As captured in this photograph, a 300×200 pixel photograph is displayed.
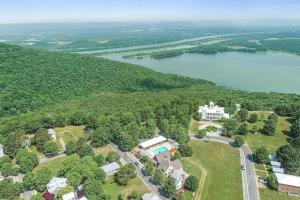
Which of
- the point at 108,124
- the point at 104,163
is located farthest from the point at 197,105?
the point at 104,163

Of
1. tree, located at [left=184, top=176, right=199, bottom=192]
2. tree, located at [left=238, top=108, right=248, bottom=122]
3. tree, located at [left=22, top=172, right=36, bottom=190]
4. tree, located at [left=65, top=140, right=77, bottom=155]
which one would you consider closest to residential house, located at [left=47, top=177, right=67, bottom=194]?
tree, located at [left=22, top=172, right=36, bottom=190]

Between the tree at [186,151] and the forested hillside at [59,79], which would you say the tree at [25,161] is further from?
the forested hillside at [59,79]

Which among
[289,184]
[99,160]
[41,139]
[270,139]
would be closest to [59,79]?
[41,139]

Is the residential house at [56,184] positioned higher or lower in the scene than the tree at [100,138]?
lower

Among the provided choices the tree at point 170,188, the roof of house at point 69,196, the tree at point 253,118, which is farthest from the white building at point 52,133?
the tree at point 253,118

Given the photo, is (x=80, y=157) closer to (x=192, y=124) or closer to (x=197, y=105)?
(x=192, y=124)

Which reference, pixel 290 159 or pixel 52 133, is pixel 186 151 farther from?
pixel 52 133
